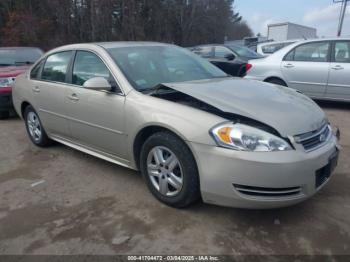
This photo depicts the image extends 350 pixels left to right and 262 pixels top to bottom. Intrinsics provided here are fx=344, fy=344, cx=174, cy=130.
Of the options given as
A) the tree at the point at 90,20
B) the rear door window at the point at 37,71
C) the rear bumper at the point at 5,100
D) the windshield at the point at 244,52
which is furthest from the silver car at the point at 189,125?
the tree at the point at 90,20

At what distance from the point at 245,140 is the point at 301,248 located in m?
0.89

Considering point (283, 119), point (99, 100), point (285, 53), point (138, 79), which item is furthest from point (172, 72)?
point (285, 53)

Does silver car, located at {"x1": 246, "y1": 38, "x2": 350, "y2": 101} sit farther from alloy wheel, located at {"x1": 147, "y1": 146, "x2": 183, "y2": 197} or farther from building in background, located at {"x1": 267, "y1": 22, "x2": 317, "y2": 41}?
building in background, located at {"x1": 267, "y1": 22, "x2": 317, "y2": 41}

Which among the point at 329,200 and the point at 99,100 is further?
the point at 99,100

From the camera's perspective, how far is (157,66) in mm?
3773

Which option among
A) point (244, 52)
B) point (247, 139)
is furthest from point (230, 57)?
point (247, 139)

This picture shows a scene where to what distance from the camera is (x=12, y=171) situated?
168 inches

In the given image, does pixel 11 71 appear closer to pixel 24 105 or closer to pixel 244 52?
pixel 24 105

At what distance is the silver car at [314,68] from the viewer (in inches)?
257

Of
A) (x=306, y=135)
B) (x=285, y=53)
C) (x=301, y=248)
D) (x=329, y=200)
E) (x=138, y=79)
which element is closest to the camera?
(x=301, y=248)

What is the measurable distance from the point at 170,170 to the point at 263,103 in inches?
39.3

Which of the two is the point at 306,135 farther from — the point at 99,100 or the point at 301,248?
the point at 99,100

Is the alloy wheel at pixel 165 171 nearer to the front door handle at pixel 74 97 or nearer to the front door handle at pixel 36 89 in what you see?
the front door handle at pixel 74 97

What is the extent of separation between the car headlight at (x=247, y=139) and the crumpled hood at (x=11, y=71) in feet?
18.5
